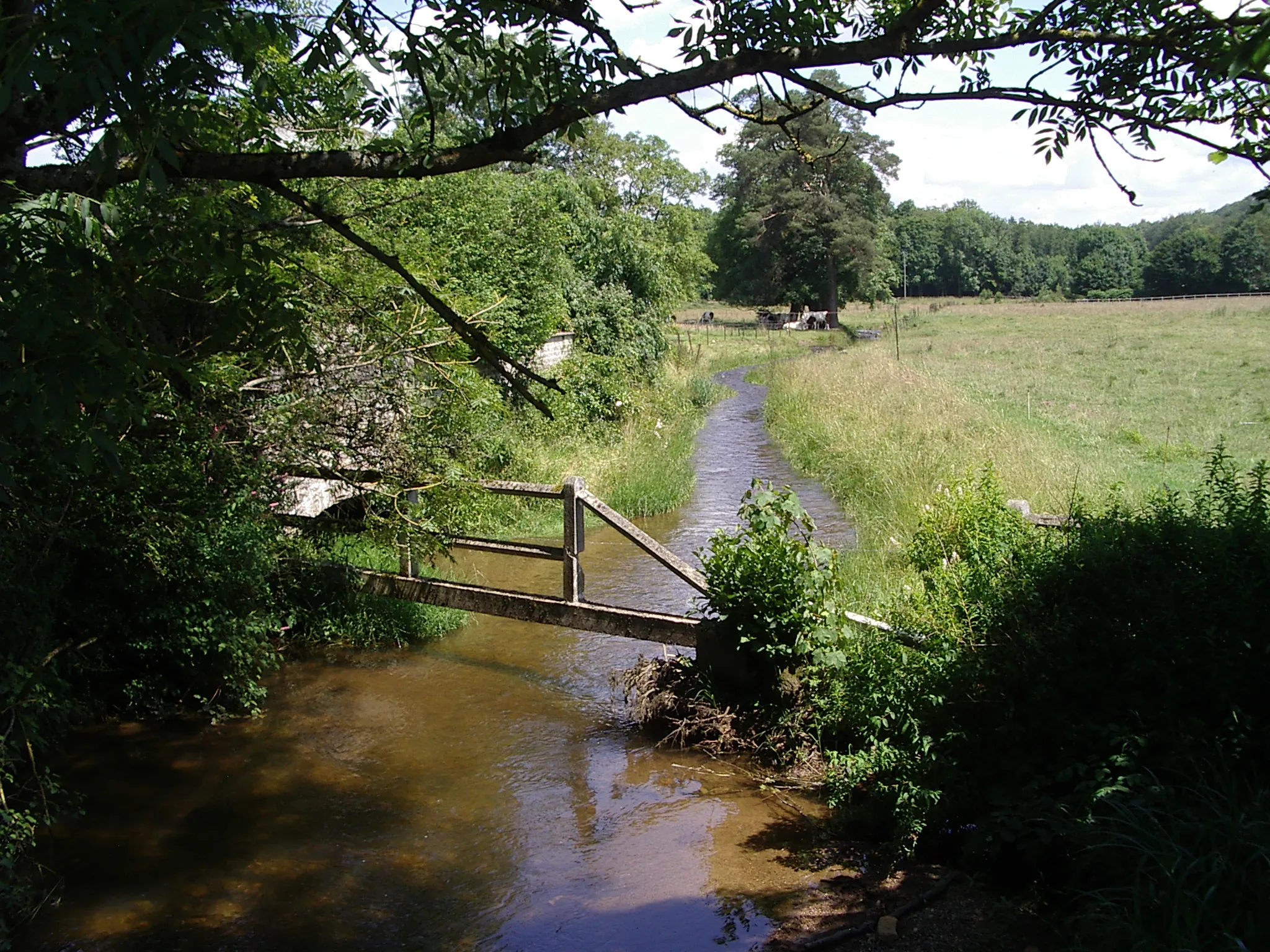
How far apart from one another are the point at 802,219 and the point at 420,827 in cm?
5358

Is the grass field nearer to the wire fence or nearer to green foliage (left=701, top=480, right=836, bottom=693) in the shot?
green foliage (left=701, top=480, right=836, bottom=693)

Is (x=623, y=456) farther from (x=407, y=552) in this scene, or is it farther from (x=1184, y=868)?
(x=1184, y=868)

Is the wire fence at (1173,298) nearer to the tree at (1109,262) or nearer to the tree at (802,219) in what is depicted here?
the tree at (1109,262)

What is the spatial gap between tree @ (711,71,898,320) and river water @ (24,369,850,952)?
46588 mm

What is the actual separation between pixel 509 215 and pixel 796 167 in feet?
140

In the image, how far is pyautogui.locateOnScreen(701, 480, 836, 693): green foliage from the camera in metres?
6.79

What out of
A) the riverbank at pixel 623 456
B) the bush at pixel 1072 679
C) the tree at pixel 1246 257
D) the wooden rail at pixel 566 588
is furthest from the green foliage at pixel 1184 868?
the tree at pixel 1246 257

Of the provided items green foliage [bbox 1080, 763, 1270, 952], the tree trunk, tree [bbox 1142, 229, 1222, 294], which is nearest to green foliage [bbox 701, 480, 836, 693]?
green foliage [bbox 1080, 763, 1270, 952]

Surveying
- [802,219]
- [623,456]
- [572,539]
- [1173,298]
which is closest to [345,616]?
[572,539]

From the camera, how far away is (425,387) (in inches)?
371

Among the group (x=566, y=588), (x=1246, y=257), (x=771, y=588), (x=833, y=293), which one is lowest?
(x=566, y=588)

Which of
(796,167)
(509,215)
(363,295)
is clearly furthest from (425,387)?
(796,167)

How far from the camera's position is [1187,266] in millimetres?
71875

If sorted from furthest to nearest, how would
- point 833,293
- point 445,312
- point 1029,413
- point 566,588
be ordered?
point 833,293 < point 1029,413 < point 566,588 < point 445,312
